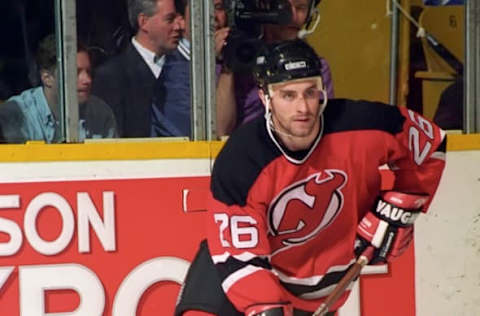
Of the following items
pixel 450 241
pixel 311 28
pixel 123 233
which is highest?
pixel 311 28

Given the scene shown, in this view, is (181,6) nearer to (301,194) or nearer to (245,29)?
(245,29)

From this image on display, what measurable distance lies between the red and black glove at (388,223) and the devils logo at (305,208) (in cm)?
17

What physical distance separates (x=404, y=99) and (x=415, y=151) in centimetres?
109

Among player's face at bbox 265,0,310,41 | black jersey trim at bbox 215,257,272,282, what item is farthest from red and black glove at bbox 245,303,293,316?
player's face at bbox 265,0,310,41

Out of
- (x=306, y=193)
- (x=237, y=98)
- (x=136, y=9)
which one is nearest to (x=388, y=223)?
(x=306, y=193)

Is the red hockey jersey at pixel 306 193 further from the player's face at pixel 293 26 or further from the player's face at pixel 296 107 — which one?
the player's face at pixel 293 26

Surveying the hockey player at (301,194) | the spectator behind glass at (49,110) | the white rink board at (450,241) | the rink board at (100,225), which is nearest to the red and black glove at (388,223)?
the hockey player at (301,194)

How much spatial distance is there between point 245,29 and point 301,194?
1.11m

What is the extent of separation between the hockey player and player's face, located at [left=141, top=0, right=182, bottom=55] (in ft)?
2.87

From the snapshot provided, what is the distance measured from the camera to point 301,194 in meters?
3.58

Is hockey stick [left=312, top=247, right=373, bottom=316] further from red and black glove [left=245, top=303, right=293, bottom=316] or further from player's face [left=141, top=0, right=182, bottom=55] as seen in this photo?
player's face [left=141, top=0, right=182, bottom=55]

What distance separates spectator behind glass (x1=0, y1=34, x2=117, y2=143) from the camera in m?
4.21

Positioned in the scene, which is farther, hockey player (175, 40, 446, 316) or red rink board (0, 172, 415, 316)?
red rink board (0, 172, 415, 316)

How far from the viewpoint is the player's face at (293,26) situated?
4.58 meters
